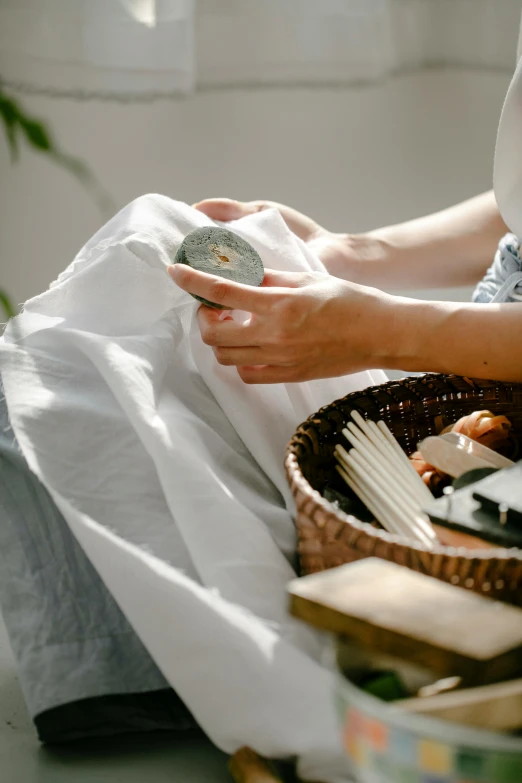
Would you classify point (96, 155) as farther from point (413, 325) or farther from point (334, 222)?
point (413, 325)

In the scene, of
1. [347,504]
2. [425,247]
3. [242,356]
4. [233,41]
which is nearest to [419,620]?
[347,504]

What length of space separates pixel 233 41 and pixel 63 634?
104 cm

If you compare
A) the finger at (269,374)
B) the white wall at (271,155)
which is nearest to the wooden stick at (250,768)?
the finger at (269,374)

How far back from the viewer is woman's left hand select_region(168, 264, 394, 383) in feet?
2.48

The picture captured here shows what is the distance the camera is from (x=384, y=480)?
0.71 metres

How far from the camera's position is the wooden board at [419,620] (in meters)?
0.44

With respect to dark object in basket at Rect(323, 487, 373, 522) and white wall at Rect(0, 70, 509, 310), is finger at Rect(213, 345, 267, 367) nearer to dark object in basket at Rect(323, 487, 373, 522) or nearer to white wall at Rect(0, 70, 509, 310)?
dark object in basket at Rect(323, 487, 373, 522)

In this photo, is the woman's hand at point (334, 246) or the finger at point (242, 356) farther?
the woman's hand at point (334, 246)

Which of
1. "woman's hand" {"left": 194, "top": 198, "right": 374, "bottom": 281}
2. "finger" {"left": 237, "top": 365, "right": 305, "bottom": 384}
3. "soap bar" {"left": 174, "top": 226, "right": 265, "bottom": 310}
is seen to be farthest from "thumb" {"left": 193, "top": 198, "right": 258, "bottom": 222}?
"finger" {"left": 237, "top": 365, "right": 305, "bottom": 384}

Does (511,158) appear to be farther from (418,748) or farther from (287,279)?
(418,748)

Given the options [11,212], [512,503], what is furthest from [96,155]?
[512,503]

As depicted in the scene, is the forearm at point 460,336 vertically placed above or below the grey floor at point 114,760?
above

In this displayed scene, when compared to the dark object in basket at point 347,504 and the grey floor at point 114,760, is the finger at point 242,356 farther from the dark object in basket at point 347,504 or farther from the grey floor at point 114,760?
the grey floor at point 114,760

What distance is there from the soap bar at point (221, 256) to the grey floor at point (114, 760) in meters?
0.36
